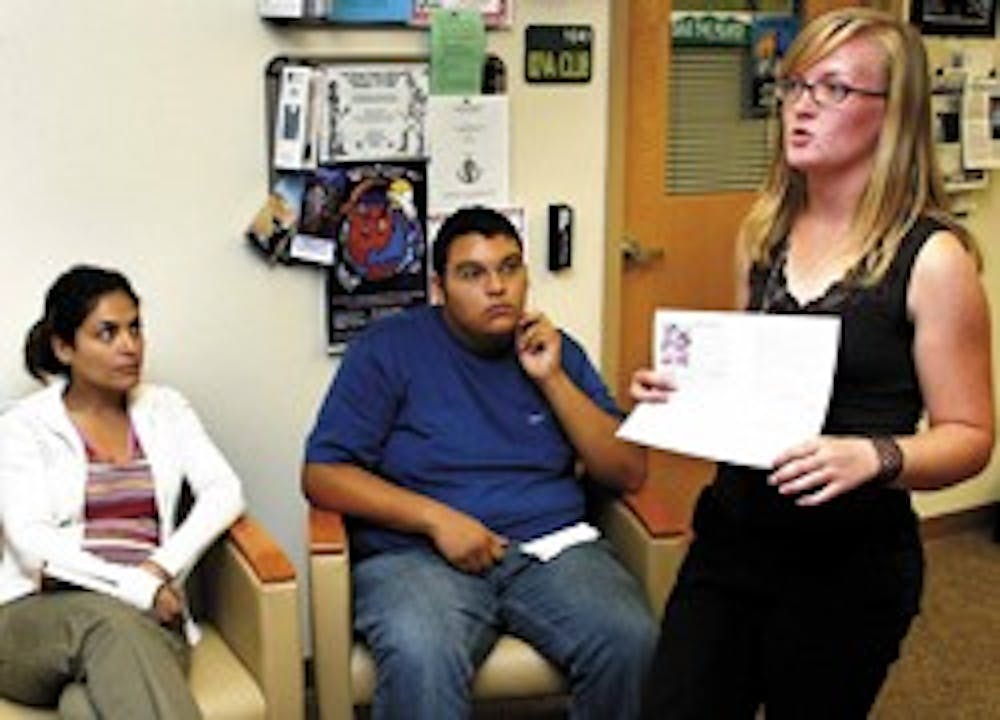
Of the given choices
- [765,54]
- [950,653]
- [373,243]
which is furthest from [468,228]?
[950,653]

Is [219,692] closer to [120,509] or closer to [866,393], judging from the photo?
[120,509]

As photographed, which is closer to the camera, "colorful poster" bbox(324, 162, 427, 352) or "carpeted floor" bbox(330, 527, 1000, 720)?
"colorful poster" bbox(324, 162, 427, 352)

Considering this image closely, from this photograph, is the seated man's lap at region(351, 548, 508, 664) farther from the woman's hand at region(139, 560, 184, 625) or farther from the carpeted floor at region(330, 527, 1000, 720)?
the carpeted floor at region(330, 527, 1000, 720)

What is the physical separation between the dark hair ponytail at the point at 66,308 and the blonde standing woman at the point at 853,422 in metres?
1.22

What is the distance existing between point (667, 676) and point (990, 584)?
7.76ft

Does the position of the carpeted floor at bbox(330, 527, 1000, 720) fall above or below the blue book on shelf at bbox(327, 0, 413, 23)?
below

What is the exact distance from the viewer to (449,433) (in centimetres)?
250

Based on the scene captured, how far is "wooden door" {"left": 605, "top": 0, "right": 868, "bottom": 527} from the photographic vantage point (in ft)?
10.3

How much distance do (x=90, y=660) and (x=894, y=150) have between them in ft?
4.64

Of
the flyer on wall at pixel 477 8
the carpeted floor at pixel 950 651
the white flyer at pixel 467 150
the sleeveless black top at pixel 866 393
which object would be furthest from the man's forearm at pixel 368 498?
the flyer on wall at pixel 477 8

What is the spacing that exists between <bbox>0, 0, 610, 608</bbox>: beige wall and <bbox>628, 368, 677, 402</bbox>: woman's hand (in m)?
1.20

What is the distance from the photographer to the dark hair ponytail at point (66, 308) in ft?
7.64

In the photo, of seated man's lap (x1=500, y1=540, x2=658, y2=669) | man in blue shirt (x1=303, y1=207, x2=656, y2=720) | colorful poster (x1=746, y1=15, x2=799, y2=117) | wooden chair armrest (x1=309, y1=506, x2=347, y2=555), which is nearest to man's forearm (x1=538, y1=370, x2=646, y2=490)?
man in blue shirt (x1=303, y1=207, x2=656, y2=720)

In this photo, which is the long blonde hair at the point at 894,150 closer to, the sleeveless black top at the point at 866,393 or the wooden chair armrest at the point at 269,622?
the sleeveless black top at the point at 866,393
